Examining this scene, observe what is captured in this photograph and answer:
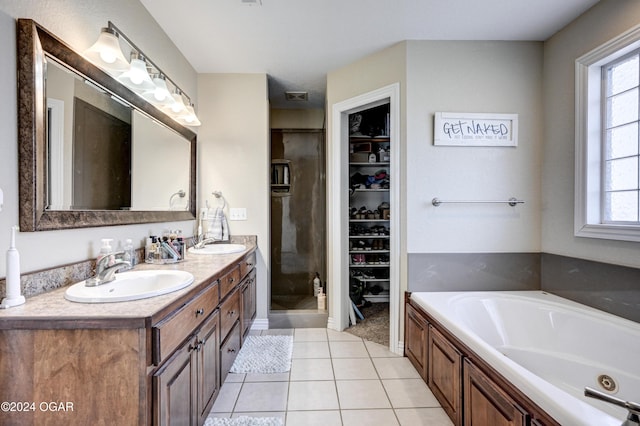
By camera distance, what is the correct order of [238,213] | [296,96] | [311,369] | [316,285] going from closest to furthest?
[311,369] → [238,213] → [296,96] → [316,285]

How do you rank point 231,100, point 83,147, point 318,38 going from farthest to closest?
point 231,100 < point 318,38 < point 83,147

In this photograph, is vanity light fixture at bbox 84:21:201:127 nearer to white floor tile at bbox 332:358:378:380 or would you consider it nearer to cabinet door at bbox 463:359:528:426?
white floor tile at bbox 332:358:378:380

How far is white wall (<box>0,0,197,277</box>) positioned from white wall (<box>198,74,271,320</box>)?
872mm

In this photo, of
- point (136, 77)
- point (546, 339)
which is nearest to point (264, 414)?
point (546, 339)

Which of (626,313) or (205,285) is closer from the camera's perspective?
(205,285)

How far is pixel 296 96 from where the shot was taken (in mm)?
3385

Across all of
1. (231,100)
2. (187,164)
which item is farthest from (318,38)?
(187,164)

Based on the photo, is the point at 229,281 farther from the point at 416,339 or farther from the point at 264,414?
the point at 416,339

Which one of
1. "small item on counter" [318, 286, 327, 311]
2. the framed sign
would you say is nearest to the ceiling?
the framed sign

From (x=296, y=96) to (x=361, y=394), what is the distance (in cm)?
295

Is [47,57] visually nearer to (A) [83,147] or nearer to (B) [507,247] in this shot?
(A) [83,147]

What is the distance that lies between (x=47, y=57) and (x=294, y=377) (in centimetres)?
218

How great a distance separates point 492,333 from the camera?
6.63 ft

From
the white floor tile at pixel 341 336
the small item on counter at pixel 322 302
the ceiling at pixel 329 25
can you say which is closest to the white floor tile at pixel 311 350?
the white floor tile at pixel 341 336
